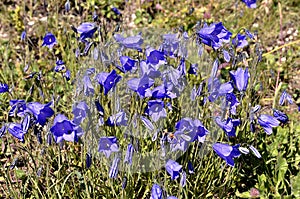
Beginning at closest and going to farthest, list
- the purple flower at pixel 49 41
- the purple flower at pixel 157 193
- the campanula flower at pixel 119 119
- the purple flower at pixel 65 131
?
the purple flower at pixel 157 193, the purple flower at pixel 65 131, the campanula flower at pixel 119 119, the purple flower at pixel 49 41

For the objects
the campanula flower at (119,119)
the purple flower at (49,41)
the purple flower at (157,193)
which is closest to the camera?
the purple flower at (157,193)

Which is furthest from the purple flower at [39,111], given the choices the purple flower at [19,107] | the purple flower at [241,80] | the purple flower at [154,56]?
the purple flower at [241,80]

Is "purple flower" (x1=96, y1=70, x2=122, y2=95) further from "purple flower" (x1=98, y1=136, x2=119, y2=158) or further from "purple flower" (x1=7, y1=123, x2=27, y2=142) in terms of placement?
"purple flower" (x1=7, y1=123, x2=27, y2=142)

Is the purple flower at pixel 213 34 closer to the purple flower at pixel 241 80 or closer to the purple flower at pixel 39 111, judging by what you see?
the purple flower at pixel 241 80

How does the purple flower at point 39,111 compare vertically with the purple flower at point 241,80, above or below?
below

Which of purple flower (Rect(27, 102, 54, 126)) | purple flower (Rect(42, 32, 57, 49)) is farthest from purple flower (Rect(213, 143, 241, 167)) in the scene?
purple flower (Rect(42, 32, 57, 49))

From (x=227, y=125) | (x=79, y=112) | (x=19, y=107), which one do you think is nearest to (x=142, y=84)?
(x=79, y=112)

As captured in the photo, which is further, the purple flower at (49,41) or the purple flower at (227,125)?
the purple flower at (49,41)
